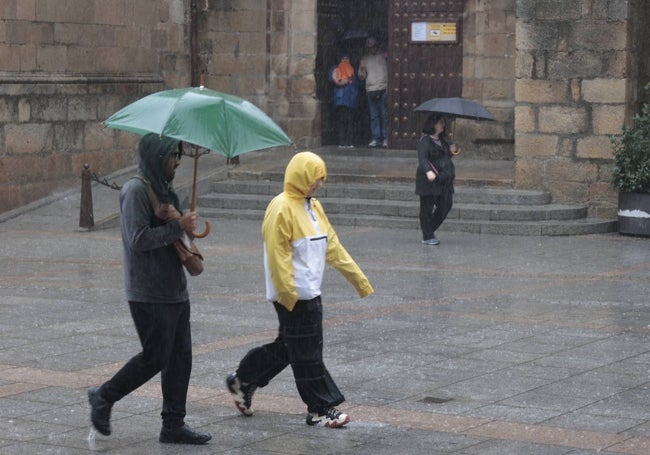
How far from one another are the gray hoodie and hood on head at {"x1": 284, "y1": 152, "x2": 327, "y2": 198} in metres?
0.72

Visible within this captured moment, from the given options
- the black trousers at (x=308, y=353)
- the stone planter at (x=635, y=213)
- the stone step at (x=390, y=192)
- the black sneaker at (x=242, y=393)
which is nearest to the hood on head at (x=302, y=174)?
the black trousers at (x=308, y=353)

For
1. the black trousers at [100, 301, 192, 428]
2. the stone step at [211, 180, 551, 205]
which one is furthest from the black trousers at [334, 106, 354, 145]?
the black trousers at [100, 301, 192, 428]

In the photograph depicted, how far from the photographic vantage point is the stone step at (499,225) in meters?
17.4

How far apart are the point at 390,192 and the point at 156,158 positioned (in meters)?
12.0

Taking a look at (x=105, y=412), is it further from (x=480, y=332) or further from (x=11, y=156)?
(x=11, y=156)

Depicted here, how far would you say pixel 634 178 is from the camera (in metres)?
17.4

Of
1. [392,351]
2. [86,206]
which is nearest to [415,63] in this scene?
[86,206]

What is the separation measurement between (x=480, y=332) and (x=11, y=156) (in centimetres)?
1008

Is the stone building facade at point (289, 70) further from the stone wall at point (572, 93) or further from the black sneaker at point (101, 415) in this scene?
the black sneaker at point (101, 415)

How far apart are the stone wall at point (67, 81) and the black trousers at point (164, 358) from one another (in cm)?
1208

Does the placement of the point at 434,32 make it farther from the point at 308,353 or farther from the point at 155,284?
the point at 155,284

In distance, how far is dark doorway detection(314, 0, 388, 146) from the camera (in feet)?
76.7

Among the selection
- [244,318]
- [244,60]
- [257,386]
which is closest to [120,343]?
[244,318]

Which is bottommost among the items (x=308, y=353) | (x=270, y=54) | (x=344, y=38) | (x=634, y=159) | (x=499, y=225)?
(x=499, y=225)
